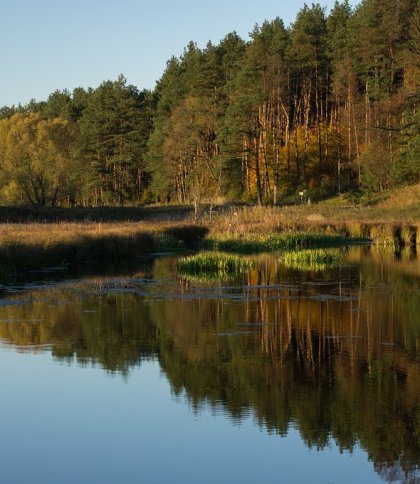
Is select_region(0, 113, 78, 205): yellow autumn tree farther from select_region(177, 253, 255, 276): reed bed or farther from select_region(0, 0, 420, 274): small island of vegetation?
select_region(177, 253, 255, 276): reed bed

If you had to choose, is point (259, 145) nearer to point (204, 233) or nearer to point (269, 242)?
point (204, 233)

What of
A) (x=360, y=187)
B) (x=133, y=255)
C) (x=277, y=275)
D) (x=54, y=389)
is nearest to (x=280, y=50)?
(x=360, y=187)

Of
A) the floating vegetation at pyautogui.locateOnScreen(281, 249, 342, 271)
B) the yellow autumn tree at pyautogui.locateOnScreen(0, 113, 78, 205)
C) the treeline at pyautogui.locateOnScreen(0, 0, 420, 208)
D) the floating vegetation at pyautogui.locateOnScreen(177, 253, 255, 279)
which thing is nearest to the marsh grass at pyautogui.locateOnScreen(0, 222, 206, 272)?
the floating vegetation at pyautogui.locateOnScreen(177, 253, 255, 279)

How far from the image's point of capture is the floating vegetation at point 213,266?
2805 centimetres

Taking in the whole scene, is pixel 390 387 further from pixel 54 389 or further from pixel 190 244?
pixel 190 244

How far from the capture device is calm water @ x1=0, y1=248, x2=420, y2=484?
9602 millimetres

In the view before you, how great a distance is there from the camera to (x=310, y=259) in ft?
102

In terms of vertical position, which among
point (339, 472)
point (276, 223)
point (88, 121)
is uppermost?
point (88, 121)

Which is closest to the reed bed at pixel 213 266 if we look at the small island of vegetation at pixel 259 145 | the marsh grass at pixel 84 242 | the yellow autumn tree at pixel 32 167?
the marsh grass at pixel 84 242

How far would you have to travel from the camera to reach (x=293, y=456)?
977cm

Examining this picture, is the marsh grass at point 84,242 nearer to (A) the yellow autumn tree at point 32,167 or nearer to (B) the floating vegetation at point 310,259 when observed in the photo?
(B) the floating vegetation at point 310,259

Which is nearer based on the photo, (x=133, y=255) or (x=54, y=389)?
(x=54, y=389)

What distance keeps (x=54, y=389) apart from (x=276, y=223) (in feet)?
87.0

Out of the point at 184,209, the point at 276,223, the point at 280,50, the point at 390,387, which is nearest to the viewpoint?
the point at 390,387
